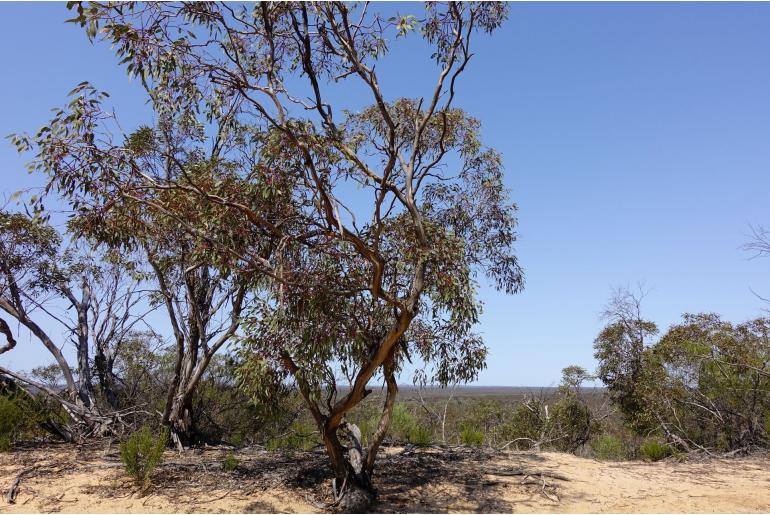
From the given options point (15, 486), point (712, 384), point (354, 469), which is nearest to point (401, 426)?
point (354, 469)

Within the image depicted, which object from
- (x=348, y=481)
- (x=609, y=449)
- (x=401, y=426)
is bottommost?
(x=348, y=481)

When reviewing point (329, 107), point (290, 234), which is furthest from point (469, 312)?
point (329, 107)

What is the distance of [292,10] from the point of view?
675 cm

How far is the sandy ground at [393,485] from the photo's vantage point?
7.64 meters

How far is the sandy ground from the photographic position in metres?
7.64

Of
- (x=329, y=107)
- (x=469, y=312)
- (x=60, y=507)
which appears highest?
(x=329, y=107)

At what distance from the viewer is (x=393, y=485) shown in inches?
339

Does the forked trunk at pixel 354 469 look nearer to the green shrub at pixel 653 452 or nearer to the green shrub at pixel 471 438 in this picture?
the green shrub at pixel 471 438

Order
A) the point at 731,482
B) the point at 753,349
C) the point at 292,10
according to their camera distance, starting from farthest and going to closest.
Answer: the point at 753,349 < the point at 731,482 < the point at 292,10

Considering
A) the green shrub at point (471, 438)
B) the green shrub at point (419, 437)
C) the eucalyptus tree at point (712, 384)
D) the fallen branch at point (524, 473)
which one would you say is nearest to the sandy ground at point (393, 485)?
the fallen branch at point (524, 473)

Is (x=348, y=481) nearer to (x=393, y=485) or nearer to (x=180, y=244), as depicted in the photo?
(x=393, y=485)

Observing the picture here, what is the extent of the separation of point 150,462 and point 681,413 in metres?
13.0

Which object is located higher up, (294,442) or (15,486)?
(294,442)

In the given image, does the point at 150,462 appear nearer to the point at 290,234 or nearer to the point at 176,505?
the point at 176,505
